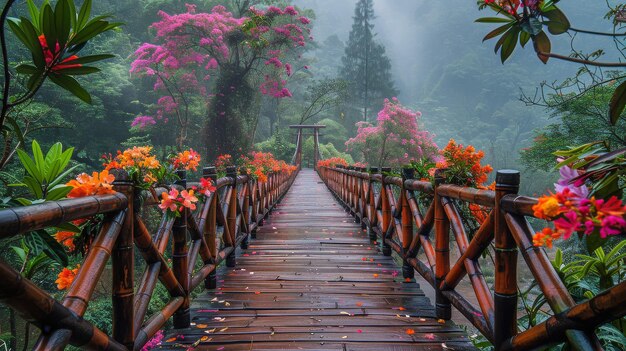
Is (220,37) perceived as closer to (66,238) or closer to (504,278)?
(66,238)

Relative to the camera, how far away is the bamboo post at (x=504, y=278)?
1.48 m

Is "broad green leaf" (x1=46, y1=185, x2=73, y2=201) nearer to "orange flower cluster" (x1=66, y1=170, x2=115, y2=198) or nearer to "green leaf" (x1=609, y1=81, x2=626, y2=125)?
"orange flower cluster" (x1=66, y1=170, x2=115, y2=198)

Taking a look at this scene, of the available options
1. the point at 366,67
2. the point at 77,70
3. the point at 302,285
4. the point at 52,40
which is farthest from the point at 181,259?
the point at 366,67

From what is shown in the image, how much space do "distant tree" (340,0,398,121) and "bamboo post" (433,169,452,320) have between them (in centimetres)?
2892

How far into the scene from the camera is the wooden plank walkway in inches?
75.7

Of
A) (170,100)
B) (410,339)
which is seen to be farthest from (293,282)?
(170,100)

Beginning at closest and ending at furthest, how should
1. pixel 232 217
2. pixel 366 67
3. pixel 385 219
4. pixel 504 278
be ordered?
pixel 504 278
pixel 232 217
pixel 385 219
pixel 366 67

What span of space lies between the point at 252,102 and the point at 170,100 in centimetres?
427

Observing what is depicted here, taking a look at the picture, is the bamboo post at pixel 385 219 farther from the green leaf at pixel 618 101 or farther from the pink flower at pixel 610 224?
the pink flower at pixel 610 224

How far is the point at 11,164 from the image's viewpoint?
376 inches

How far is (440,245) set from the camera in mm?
2264

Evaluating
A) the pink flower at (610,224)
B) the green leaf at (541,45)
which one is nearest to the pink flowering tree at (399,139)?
the green leaf at (541,45)

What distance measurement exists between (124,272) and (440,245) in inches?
67.2

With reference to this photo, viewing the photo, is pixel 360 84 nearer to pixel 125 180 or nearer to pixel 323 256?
pixel 323 256
